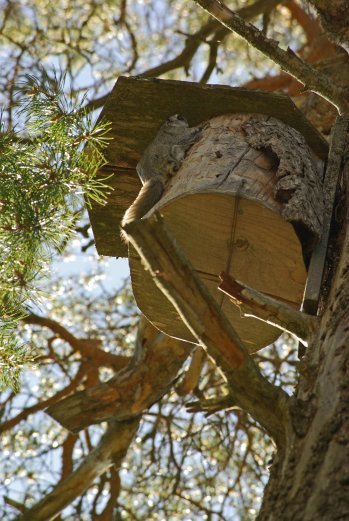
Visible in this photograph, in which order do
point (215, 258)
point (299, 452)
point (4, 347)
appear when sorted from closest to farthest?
point (299, 452) → point (215, 258) → point (4, 347)

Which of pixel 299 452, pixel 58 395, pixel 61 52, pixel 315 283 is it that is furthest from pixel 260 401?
pixel 61 52

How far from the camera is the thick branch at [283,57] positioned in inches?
81.3

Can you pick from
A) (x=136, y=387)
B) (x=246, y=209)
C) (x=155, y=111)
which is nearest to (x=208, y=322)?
(x=246, y=209)

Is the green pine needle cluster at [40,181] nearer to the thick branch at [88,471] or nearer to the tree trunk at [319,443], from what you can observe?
the tree trunk at [319,443]

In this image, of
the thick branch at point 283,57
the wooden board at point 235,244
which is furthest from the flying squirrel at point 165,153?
the thick branch at point 283,57

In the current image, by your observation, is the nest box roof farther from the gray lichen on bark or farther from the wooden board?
the wooden board

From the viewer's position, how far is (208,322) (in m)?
1.43

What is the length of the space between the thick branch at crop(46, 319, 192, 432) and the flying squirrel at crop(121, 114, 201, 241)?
125cm

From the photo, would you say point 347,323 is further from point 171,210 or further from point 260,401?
point 171,210

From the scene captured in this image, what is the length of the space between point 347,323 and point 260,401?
26cm

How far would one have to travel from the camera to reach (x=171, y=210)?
6.55 ft

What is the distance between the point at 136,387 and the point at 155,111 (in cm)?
148

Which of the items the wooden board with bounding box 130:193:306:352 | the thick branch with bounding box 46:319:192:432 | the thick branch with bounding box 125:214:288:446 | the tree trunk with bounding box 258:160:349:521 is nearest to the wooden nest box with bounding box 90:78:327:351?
the wooden board with bounding box 130:193:306:352

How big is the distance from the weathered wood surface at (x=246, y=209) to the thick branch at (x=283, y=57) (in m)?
0.19
